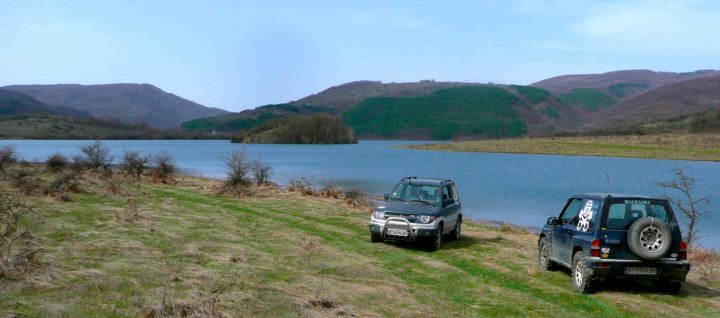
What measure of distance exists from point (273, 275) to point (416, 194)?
7.30 m

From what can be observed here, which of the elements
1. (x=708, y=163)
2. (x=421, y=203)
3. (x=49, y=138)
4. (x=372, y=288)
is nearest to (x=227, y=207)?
(x=421, y=203)

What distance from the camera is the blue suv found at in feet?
33.2

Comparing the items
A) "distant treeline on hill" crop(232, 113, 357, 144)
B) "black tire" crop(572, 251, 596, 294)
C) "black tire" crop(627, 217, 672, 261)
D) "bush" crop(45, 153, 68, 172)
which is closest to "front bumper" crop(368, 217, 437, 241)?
"black tire" crop(572, 251, 596, 294)

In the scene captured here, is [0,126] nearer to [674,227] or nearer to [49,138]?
[49,138]

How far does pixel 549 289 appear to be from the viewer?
11047 mm

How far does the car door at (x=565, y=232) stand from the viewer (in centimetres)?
1164

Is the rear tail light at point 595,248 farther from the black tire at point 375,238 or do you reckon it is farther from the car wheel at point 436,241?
the black tire at point 375,238

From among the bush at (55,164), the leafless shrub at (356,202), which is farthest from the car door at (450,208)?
the bush at (55,164)

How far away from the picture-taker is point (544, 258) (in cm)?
1315

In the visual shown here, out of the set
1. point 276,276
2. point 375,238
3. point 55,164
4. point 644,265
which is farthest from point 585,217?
point 55,164

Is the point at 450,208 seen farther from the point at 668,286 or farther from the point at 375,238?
the point at 668,286

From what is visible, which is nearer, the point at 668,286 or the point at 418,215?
the point at 668,286

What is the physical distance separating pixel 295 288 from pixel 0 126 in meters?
187

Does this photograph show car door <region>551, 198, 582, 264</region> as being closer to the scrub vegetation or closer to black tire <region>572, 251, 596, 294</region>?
black tire <region>572, 251, 596, 294</region>
